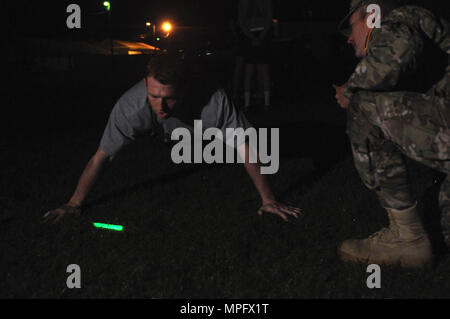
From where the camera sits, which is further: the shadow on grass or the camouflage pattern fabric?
the shadow on grass

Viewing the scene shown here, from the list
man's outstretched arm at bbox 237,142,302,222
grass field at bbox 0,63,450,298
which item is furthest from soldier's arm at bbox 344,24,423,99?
man's outstretched arm at bbox 237,142,302,222

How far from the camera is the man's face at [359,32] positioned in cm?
323

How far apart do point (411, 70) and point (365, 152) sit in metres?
0.56

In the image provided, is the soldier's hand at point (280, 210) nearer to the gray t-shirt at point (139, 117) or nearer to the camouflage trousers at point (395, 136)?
the gray t-shirt at point (139, 117)

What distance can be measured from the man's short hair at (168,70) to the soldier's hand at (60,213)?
1370mm

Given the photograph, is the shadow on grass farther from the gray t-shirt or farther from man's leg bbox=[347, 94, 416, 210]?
man's leg bbox=[347, 94, 416, 210]

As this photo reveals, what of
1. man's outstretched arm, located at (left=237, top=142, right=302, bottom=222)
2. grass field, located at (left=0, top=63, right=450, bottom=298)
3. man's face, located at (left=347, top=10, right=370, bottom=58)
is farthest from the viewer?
man's outstretched arm, located at (left=237, top=142, right=302, bottom=222)

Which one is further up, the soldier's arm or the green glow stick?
the soldier's arm

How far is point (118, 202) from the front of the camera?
4625 mm

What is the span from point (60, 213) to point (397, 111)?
9.04 ft

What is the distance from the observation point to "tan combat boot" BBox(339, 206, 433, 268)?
3.21 m

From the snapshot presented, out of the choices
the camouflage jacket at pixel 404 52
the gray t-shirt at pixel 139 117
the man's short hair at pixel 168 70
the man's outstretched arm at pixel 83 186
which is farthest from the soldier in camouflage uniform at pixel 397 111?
the man's outstretched arm at pixel 83 186

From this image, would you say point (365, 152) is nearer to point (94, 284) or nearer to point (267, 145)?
point (94, 284)
